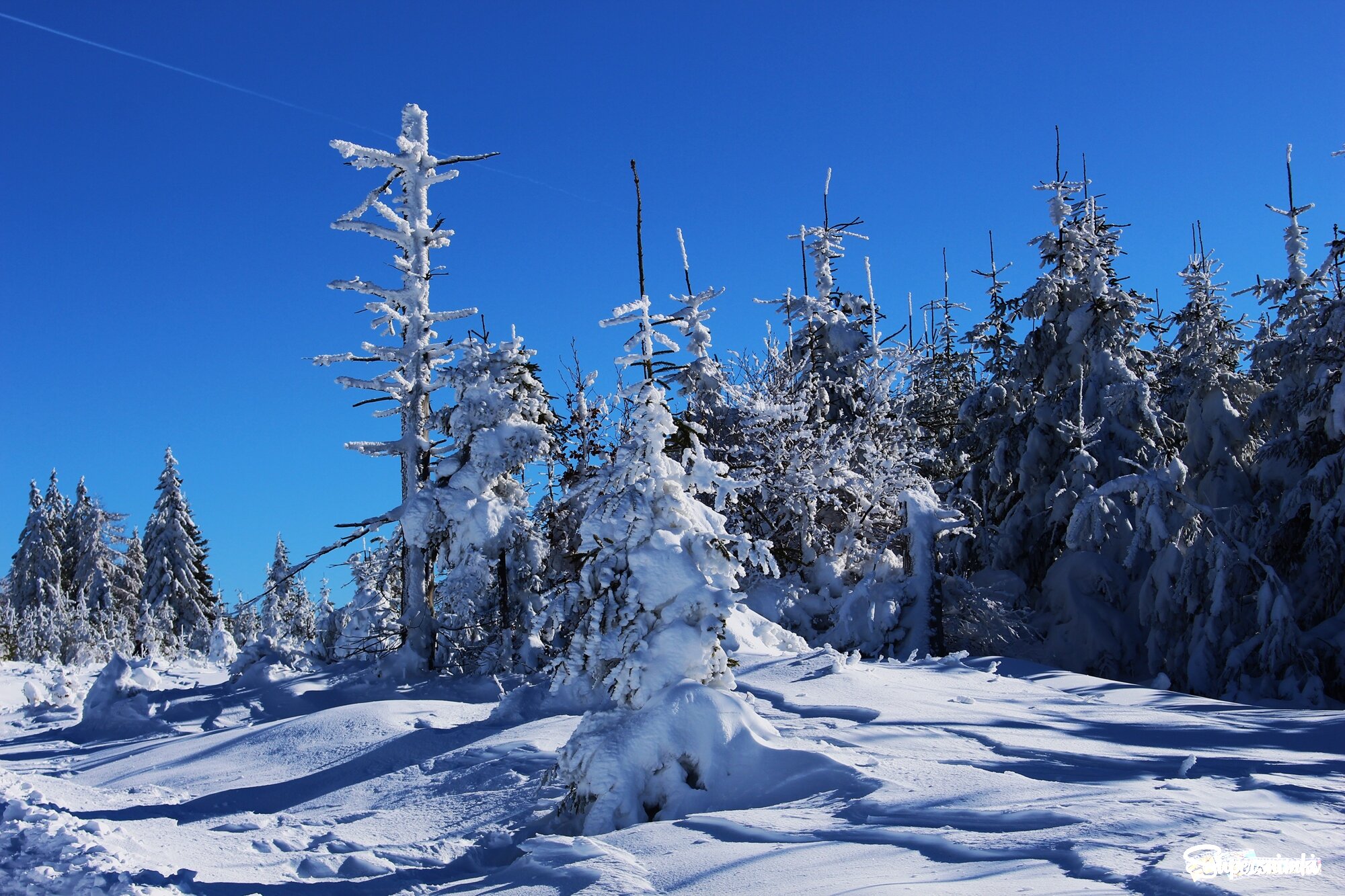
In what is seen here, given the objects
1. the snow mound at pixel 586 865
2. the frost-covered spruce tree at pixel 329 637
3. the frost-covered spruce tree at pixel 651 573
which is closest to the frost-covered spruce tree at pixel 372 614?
the frost-covered spruce tree at pixel 329 637

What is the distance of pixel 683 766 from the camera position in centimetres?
737

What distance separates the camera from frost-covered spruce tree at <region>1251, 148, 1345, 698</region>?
15.6 metres

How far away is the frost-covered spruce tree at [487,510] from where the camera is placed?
1609cm

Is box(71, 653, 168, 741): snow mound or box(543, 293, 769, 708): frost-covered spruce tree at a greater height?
box(543, 293, 769, 708): frost-covered spruce tree

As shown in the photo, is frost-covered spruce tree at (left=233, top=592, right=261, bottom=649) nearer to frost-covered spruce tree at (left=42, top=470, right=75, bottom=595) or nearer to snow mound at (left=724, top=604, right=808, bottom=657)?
frost-covered spruce tree at (left=42, top=470, right=75, bottom=595)

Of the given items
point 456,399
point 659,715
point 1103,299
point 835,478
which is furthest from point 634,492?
point 1103,299

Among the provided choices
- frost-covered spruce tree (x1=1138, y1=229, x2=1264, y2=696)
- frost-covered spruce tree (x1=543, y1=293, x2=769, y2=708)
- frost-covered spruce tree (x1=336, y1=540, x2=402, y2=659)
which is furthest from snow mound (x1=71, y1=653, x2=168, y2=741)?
frost-covered spruce tree (x1=1138, y1=229, x2=1264, y2=696)

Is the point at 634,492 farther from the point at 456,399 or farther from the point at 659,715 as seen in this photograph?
the point at 456,399

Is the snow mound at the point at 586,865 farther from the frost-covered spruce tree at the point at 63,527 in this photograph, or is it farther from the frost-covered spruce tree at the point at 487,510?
the frost-covered spruce tree at the point at 63,527

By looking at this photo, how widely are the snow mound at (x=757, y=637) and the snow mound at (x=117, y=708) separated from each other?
358 inches

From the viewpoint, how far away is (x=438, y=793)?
8867 mm

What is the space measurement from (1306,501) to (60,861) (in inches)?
735

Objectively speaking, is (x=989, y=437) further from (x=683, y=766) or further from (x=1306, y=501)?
(x=683, y=766)

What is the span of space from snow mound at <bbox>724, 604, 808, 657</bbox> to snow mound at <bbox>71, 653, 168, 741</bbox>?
9.10 meters
